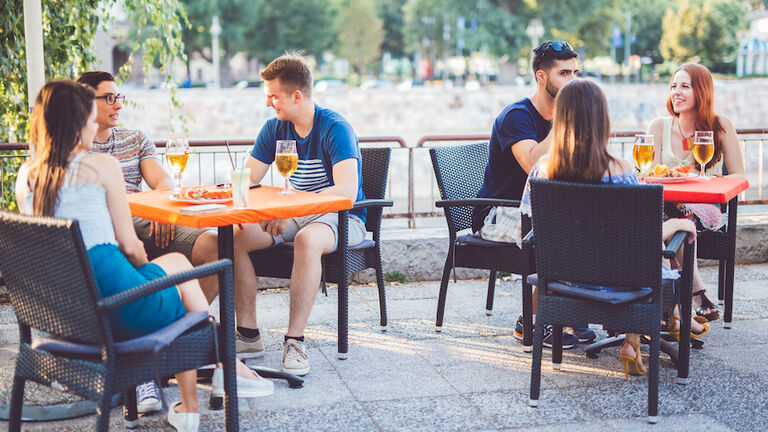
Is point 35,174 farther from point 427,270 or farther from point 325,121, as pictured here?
point 427,270

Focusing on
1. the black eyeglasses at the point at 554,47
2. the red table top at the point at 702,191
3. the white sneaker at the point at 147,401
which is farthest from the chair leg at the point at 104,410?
the black eyeglasses at the point at 554,47

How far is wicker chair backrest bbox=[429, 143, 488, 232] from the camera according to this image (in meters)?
4.54

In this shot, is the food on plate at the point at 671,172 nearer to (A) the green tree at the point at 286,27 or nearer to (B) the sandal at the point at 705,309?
(B) the sandal at the point at 705,309

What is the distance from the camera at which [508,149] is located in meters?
4.27

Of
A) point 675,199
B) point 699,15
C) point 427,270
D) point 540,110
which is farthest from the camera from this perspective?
point 699,15

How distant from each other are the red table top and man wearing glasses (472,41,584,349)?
0.70 meters

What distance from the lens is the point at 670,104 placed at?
4.75m

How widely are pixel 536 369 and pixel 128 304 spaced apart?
1701 millimetres

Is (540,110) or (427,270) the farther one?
(427,270)

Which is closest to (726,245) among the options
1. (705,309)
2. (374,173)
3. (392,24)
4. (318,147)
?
(705,309)

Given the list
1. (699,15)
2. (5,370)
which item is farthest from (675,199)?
(699,15)

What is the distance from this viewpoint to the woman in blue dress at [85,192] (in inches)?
103

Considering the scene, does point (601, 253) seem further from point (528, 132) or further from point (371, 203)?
point (371, 203)

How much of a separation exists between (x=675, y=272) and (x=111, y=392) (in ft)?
7.74
